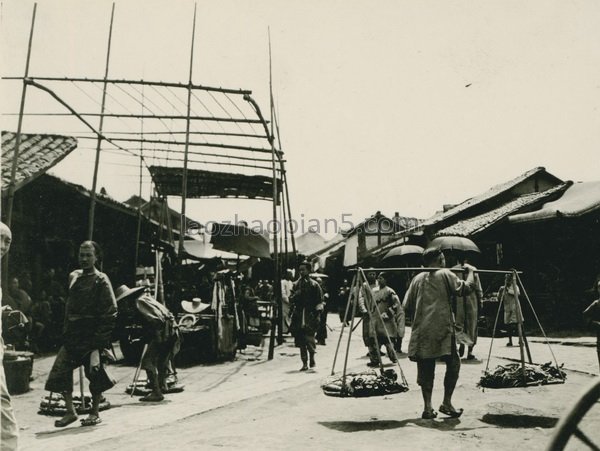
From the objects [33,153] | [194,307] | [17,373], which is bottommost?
[17,373]

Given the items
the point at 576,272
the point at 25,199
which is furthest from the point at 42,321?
the point at 576,272

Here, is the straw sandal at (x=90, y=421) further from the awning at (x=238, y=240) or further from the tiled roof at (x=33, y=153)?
the awning at (x=238, y=240)

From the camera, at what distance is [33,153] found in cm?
1116

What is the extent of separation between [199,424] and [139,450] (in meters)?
1.13

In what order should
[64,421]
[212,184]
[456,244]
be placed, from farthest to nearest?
[212,184] < [456,244] < [64,421]

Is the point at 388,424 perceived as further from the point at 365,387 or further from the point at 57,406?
the point at 57,406

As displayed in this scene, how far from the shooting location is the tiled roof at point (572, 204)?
16.5m

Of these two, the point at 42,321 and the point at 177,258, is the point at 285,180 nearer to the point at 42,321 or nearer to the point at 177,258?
the point at 177,258

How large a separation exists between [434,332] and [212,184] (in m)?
10.2

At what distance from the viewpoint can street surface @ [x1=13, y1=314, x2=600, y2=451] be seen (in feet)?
17.4

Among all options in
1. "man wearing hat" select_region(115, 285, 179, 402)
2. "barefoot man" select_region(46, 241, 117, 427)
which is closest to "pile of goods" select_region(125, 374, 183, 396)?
"man wearing hat" select_region(115, 285, 179, 402)

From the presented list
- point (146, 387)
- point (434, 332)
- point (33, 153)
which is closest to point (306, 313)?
point (146, 387)

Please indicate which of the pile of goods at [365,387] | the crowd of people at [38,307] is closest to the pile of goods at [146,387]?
the crowd of people at [38,307]

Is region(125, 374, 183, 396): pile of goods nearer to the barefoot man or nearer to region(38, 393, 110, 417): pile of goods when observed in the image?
region(38, 393, 110, 417): pile of goods
